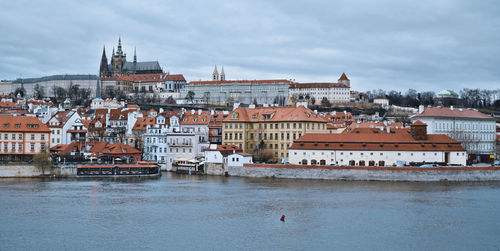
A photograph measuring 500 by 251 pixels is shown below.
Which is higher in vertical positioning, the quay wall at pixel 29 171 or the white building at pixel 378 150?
the white building at pixel 378 150

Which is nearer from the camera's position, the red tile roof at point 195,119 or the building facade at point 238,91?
the red tile roof at point 195,119

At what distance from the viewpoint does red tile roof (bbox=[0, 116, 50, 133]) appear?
58000 mm

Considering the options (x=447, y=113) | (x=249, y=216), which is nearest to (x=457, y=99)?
(x=447, y=113)

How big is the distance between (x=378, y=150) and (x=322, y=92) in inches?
4418

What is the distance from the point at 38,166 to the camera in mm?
53031

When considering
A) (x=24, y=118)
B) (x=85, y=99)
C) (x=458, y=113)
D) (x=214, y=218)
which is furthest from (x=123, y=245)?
(x=85, y=99)

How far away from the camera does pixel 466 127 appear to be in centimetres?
7444

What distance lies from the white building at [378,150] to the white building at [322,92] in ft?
352

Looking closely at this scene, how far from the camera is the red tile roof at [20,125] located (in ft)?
190

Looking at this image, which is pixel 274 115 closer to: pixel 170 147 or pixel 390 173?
pixel 170 147

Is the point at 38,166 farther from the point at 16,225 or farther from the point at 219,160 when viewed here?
the point at 16,225

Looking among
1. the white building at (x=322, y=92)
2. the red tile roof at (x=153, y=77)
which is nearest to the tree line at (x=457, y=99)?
the white building at (x=322, y=92)

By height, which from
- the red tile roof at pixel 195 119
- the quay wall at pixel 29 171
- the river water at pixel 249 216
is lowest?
the river water at pixel 249 216

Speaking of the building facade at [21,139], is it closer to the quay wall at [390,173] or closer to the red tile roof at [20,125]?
the red tile roof at [20,125]
